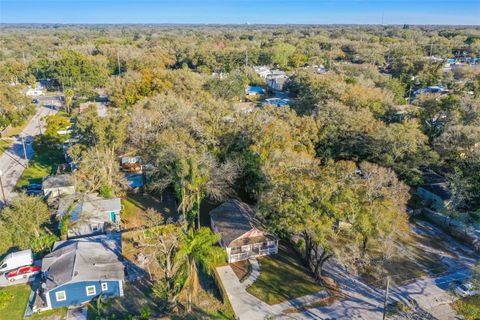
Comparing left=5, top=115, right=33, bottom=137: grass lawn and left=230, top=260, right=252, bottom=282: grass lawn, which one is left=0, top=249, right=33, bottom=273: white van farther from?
left=5, top=115, right=33, bottom=137: grass lawn

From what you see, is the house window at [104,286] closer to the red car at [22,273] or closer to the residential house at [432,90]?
the red car at [22,273]

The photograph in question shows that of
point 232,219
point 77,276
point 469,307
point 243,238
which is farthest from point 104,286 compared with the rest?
point 469,307

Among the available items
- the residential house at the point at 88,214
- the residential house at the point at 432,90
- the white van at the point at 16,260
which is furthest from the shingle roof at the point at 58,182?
the residential house at the point at 432,90

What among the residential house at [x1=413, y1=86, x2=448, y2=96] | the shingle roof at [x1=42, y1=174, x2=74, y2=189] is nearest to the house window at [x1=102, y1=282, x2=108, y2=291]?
the shingle roof at [x1=42, y1=174, x2=74, y2=189]

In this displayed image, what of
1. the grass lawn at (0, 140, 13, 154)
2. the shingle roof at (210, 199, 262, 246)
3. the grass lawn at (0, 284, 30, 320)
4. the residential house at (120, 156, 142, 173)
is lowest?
the grass lawn at (0, 284, 30, 320)

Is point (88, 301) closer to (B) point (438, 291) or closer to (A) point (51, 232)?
(A) point (51, 232)

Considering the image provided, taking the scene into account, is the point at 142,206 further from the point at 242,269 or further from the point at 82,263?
the point at 242,269
